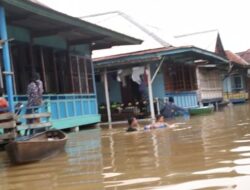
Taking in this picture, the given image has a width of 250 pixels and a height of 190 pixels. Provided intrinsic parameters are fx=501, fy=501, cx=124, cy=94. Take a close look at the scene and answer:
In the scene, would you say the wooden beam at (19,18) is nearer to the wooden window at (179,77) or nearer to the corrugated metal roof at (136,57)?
the corrugated metal roof at (136,57)

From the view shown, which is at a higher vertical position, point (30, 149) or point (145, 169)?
point (30, 149)

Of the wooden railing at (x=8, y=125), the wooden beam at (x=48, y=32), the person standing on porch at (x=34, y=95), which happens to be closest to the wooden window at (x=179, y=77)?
the wooden beam at (x=48, y=32)

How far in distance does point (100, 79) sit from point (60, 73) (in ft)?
25.9

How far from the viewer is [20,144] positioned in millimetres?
8055

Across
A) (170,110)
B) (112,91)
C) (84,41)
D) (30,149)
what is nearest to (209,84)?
(112,91)

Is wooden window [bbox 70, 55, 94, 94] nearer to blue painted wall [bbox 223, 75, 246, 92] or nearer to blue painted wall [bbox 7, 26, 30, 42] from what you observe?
blue painted wall [bbox 7, 26, 30, 42]

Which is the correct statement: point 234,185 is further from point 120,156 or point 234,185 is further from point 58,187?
point 120,156

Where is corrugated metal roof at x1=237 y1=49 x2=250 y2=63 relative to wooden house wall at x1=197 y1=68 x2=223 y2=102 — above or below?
above

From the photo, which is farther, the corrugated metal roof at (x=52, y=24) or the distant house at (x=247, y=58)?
the distant house at (x=247, y=58)

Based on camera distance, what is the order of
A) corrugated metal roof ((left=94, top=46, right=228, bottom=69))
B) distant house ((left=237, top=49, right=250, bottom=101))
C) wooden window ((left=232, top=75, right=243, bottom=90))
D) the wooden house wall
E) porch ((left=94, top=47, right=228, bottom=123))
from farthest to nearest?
distant house ((left=237, top=49, right=250, bottom=101)), wooden window ((left=232, top=75, right=243, bottom=90)), the wooden house wall, porch ((left=94, top=47, right=228, bottom=123)), corrugated metal roof ((left=94, top=46, right=228, bottom=69))

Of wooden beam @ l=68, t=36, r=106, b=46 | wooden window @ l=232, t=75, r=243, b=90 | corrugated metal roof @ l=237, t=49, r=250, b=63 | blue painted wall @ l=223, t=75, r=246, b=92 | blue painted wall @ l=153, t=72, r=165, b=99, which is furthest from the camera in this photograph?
corrugated metal roof @ l=237, t=49, r=250, b=63

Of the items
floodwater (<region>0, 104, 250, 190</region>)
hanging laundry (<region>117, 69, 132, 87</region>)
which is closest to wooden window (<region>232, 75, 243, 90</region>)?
hanging laundry (<region>117, 69, 132, 87</region>)

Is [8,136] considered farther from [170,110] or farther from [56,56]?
[170,110]

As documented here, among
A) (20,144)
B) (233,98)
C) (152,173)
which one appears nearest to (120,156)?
(20,144)
